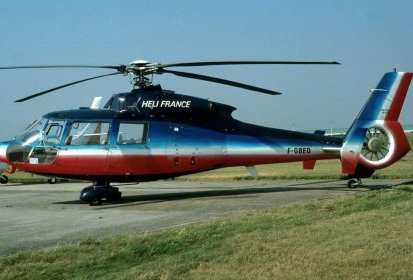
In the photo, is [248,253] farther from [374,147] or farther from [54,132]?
[374,147]

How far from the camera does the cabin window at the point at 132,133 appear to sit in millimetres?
15867

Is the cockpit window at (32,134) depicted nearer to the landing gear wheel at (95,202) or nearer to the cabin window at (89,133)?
the cabin window at (89,133)

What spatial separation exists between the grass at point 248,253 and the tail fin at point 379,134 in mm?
7978

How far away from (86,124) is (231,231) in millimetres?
8489

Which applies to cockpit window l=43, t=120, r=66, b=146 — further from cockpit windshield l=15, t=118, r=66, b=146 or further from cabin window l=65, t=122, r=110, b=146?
cabin window l=65, t=122, r=110, b=146

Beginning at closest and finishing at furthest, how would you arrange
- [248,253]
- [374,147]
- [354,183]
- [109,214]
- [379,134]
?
[248,253], [109,214], [374,147], [379,134], [354,183]

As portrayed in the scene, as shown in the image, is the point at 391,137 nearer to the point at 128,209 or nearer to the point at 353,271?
the point at 128,209

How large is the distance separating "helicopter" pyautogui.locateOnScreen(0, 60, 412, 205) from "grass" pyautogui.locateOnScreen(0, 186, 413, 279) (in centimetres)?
674

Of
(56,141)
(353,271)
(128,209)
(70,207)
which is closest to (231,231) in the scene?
(353,271)

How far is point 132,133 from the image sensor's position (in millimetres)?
16031

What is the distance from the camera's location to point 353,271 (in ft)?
19.0

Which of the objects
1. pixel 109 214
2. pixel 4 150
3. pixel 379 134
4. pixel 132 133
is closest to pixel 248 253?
pixel 109 214

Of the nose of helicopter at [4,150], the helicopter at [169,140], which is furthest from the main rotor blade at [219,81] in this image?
the nose of helicopter at [4,150]

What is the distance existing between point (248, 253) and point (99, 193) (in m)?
9.40
